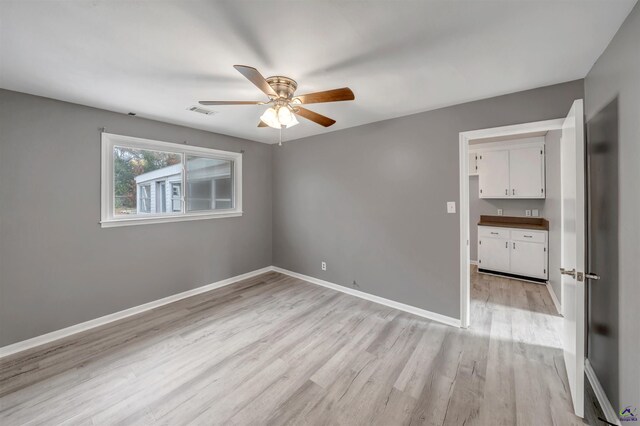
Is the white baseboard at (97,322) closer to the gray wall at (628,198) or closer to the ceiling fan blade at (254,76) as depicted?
the ceiling fan blade at (254,76)

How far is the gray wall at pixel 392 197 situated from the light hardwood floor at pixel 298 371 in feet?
1.81

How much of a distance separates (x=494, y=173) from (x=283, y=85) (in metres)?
4.36

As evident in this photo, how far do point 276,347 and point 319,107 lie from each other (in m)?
2.54

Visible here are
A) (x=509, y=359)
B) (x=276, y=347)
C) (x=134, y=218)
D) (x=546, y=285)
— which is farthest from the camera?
(x=546, y=285)

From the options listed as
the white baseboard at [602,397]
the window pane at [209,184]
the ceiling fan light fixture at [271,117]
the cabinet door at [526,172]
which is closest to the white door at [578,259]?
the white baseboard at [602,397]

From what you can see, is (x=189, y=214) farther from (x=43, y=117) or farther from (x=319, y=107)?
(x=319, y=107)

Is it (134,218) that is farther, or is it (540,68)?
(134,218)

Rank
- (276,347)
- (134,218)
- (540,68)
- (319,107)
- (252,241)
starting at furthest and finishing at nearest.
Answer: (252,241), (134,218), (319,107), (276,347), (540,68)

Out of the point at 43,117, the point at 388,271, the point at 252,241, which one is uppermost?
the point at 43,117

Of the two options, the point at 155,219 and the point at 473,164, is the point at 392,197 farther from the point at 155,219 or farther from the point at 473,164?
the point at 155,219

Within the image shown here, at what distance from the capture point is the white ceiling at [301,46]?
52.1 inches

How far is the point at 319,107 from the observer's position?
8.92 ft

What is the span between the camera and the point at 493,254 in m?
4.38

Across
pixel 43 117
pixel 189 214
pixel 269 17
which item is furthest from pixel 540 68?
pixel 43 117
